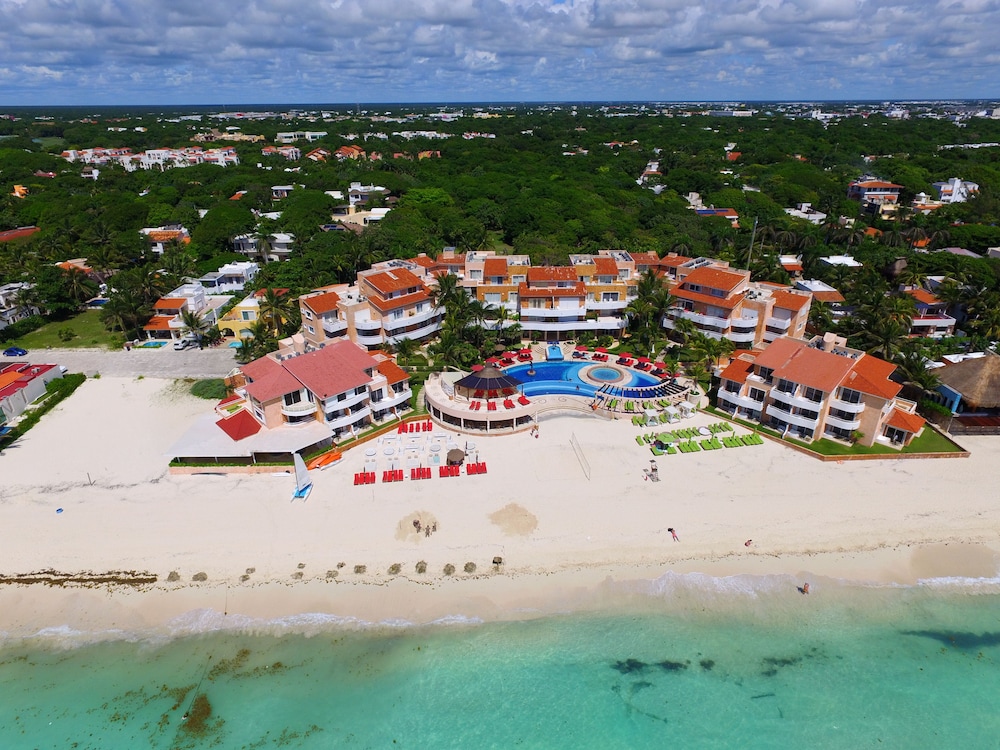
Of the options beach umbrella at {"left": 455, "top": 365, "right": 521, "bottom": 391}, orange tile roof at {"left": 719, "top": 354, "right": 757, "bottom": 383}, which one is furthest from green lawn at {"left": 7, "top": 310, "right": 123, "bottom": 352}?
orange tile roof at {"left": 719, "top": 354, "right": 757, "bottom": 383}

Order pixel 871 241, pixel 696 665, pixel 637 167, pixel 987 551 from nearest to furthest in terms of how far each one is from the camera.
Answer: pixel 696 665
pixel 987 551
pixel 871 241
pixel 637 167

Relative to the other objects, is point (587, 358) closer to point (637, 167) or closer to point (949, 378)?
point (949, 378)

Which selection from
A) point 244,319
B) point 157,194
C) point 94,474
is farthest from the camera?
point 157,194

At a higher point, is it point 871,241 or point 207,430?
point 871,241

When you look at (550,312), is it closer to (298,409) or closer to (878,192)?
(298,409)

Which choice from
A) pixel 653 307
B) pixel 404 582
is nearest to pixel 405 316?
pixel 653 307

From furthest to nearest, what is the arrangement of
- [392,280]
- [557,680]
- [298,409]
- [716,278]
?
[716,278], [392,280], [298,409], [557,680]

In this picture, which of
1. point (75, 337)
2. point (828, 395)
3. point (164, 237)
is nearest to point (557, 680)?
point (828, 395)

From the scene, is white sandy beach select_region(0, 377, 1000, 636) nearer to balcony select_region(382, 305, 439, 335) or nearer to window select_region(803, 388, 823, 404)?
window select_region(803, 388, 823, 404)
